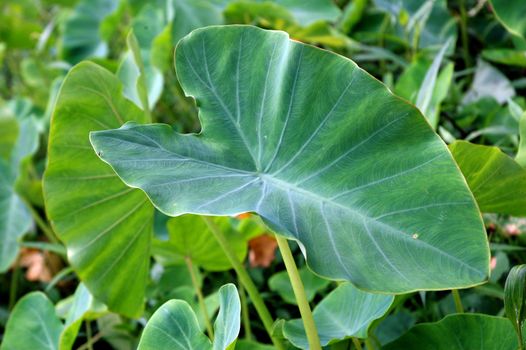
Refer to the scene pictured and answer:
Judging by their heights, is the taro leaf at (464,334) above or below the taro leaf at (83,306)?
above

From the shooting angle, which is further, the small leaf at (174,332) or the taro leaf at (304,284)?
the taro leaf at (304,284)

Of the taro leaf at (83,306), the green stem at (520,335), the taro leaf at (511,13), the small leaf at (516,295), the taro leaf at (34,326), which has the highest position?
the taro leaf at (511,13)

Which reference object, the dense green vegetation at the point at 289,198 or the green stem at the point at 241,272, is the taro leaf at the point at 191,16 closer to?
the dense green vegetation at the point at 289,198

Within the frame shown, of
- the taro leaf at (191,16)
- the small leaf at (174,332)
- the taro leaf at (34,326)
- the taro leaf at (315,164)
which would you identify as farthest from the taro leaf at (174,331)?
the taro leaf at (191,16)

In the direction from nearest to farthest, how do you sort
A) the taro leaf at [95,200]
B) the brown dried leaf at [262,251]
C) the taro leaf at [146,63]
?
the taro leaf at [95,200], the taro leaf at [146,63], the brown dried leaf at [262,251]

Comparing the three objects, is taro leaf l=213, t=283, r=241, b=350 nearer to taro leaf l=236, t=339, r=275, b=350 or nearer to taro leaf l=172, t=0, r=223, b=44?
taro leaf l=236, t=339, r=275, b=350

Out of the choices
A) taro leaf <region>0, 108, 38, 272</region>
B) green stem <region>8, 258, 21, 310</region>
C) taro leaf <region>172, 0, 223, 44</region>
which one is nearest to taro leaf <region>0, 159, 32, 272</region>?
taro leaf <region>0, 108, 38, 272</region>

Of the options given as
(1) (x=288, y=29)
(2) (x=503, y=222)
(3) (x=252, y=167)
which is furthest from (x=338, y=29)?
(3) (x=252, y=167)
